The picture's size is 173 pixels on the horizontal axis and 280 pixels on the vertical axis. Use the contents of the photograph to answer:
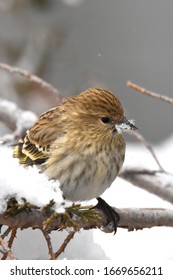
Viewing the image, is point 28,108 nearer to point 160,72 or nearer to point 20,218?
point 160,72

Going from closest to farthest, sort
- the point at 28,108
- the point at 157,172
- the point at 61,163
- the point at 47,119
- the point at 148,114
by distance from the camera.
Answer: the point at 61,163
the point at 47,119
the point at 157,172
the point at 28,108
the point at 148,114

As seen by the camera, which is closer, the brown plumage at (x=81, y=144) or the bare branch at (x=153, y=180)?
the brown plumage at (x=81, y=144)

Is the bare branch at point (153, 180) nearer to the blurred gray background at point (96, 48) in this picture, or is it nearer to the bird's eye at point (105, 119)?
the bird's eye at point (105, 119)

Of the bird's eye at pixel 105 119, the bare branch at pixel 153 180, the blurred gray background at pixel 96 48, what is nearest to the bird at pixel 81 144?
the bird's eye at pixel 105 119

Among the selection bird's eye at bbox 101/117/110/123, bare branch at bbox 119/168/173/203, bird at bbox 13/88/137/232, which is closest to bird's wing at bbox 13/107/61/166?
bird at bbox 13/88/137/232

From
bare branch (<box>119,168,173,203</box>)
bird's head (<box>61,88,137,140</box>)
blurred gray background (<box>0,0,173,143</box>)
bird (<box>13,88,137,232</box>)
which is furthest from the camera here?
blurred gray background (<box>0,0,173,143</box>)

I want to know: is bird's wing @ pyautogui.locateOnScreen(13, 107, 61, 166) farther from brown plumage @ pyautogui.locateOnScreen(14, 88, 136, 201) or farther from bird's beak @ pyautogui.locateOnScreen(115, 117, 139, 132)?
bird's beak @ pyautogui.locateOnScreen(115, 117, 139, 132)

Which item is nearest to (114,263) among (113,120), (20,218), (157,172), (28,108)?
(20,218)

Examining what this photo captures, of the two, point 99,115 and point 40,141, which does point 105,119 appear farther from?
point 40,141
